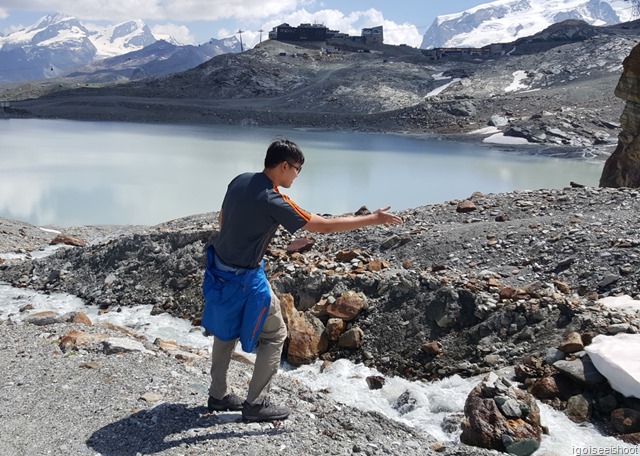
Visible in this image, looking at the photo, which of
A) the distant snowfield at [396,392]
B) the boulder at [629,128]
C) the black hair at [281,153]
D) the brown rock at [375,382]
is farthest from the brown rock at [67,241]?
the boulder at [629,128]

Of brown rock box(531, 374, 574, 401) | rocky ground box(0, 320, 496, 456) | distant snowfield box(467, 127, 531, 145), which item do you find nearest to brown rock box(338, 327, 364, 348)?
rocky ground box(0, 320, 496, 456)

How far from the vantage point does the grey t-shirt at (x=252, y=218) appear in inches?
151

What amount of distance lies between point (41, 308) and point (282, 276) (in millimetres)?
3567

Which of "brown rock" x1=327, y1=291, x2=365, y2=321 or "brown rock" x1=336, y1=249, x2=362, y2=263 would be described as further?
"brown rock" x1=336, y1=249, x2=362, y2=263

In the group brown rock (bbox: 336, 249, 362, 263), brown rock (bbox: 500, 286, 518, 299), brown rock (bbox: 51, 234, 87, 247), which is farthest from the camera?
brown rock (bbox: 51, 234, 87, 247)

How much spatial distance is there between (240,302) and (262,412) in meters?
0.75

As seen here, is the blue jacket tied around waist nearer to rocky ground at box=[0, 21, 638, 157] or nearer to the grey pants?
the grey pants

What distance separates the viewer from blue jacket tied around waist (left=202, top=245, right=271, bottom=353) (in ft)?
13.2

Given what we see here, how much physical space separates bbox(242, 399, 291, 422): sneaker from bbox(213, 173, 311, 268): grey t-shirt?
0.92 m

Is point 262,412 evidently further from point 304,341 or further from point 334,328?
point 334,328

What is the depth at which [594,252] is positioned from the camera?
7961mm

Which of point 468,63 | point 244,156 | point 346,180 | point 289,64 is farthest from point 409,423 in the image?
point 468,63

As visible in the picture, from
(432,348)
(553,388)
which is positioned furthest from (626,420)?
(432,348)

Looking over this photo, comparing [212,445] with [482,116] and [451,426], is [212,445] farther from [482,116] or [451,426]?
[482,116]
